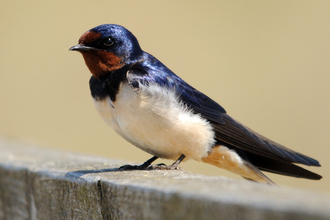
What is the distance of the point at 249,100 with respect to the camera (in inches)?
224

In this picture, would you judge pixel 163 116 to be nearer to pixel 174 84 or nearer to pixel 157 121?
pixel 157 121

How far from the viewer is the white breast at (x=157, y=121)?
179cm

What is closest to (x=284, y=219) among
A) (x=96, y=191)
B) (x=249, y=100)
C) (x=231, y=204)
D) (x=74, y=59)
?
(x=231, y=204)

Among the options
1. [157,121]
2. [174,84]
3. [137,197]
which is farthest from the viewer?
[174,84]

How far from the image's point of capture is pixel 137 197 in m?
1.09

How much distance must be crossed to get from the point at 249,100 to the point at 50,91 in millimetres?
2665

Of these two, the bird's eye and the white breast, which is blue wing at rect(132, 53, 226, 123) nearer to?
the white breast

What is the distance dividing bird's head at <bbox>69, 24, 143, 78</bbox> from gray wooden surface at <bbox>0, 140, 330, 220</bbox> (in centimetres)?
44

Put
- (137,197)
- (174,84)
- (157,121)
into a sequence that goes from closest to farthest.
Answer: (137,197), (157,121), (174,84)

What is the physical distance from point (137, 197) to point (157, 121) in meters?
0.73

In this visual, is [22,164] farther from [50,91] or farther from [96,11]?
[96,11]

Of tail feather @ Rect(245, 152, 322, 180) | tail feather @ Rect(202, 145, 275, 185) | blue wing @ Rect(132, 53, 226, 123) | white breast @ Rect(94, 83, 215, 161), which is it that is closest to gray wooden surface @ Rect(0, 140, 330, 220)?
white breast @ Rect(94, 83, 215, 161)

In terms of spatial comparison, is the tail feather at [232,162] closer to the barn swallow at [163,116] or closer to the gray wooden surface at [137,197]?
the barn swallow at [163,116]

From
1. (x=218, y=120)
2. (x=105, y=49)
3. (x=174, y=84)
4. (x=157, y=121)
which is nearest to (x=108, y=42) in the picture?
(x=105, y=49)
